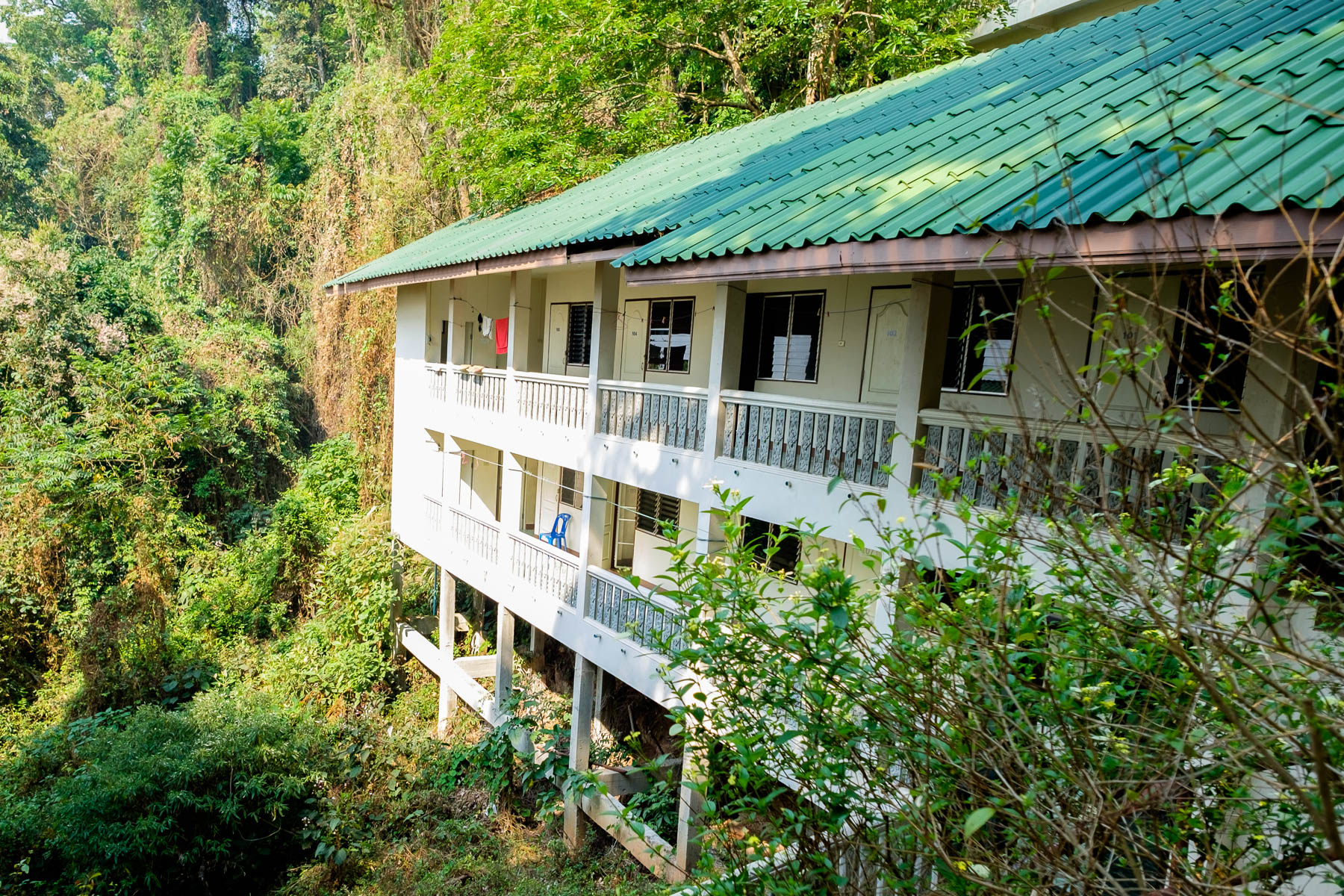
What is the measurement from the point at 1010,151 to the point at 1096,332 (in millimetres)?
5005

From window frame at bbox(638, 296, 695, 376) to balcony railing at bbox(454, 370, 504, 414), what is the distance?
231 cm

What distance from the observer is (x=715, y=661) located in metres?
3.50

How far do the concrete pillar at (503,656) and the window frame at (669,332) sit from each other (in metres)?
4.47

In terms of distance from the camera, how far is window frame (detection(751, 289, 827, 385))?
9.93 metres

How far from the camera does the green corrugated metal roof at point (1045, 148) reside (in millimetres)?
4668

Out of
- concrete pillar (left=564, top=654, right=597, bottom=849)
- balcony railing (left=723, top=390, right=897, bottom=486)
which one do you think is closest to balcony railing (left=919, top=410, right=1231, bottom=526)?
balcony railing (left=723, top=390, right=897, bottom=486)

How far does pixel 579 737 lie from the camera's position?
11.9m

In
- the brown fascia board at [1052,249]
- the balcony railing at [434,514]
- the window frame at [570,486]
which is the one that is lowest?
the balcony railing at [434,514]

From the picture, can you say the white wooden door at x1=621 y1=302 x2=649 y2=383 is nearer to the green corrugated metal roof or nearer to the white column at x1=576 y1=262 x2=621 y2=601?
the green corrugated metal roof

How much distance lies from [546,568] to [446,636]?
4889 mm

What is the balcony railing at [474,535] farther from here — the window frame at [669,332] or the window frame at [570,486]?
the window frame at [669,332]

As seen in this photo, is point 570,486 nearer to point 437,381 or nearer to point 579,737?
point 437,381

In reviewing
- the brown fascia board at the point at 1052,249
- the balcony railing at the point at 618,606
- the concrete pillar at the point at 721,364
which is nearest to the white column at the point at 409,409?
the balcony railing at the point at 618,606

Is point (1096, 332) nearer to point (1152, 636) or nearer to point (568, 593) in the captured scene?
point (1152, 636)
